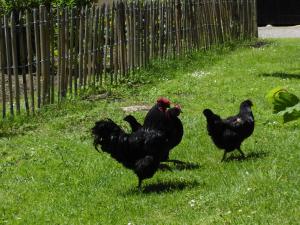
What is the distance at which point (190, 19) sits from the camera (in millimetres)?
16297

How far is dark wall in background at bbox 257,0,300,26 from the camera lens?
1149 inches

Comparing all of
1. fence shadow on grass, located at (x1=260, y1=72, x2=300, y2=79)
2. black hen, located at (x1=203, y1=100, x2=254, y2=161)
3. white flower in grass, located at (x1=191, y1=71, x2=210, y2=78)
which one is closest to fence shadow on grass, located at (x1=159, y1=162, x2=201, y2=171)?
black hen, located at (x1=203, y1=100, x2=254, y2=161)

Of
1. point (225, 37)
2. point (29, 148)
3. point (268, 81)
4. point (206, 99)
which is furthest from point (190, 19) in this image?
point (29, 148)

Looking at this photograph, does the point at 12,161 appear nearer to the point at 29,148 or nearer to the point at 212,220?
the point at 29,148

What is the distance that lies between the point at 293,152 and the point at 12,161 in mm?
3379

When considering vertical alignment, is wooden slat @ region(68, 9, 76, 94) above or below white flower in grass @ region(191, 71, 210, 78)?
above

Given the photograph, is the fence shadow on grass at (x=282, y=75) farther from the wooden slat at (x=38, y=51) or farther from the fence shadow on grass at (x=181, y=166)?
the fence shadow on grass at (x=181, y=166)

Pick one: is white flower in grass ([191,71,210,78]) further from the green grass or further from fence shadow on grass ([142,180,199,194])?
fence shadow on grass ([142,180,199,194])

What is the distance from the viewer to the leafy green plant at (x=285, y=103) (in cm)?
224

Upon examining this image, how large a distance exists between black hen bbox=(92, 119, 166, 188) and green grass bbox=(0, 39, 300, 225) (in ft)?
0.90

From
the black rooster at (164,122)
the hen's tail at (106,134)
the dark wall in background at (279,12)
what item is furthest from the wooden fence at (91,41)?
the dark wall in background at (279,12)

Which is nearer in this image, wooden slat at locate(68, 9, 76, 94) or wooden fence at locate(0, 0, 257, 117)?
wooden fence at locate(0, 0, 257, 117)

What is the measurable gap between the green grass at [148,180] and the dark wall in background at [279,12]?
18387mm

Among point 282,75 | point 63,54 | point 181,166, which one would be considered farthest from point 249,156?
point 282,75
